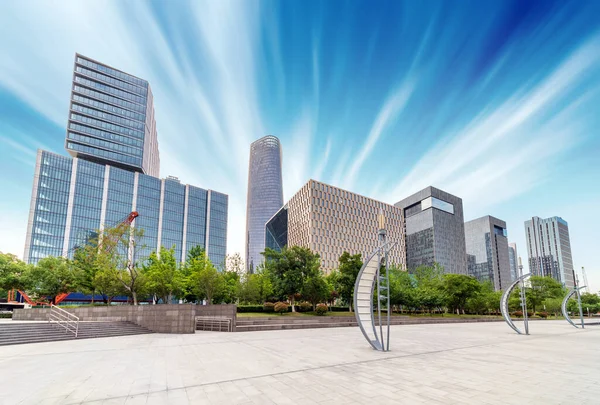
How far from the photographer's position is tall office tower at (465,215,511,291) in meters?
160

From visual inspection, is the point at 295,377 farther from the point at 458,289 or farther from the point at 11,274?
the point at 458,289

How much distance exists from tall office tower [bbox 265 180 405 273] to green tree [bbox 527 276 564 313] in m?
32.0

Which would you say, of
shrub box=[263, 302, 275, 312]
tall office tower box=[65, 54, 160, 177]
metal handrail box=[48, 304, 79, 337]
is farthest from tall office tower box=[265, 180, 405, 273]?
metal handrail box=[48, 304, 79, 337]

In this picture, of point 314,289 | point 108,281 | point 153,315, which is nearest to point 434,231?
point 314,289

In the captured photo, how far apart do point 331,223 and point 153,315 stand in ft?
255

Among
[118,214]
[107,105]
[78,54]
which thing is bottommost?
[118,214]

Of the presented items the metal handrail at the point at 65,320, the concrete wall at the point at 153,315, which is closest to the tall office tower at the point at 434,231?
the concrete wall at the point at 153,315

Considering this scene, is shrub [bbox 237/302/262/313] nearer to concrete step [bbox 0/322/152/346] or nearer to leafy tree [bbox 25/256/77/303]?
concrete step [bbox 0/322/152/346]

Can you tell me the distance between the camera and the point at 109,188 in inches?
3905

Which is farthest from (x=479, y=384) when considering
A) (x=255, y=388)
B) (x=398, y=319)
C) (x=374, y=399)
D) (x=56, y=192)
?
(x=56, y=192)

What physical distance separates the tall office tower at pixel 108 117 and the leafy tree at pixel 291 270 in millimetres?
89156

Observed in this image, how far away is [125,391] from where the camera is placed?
6902 mm

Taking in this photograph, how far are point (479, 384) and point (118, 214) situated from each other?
362 ft

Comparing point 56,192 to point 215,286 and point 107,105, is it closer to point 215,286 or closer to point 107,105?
point 107,105
